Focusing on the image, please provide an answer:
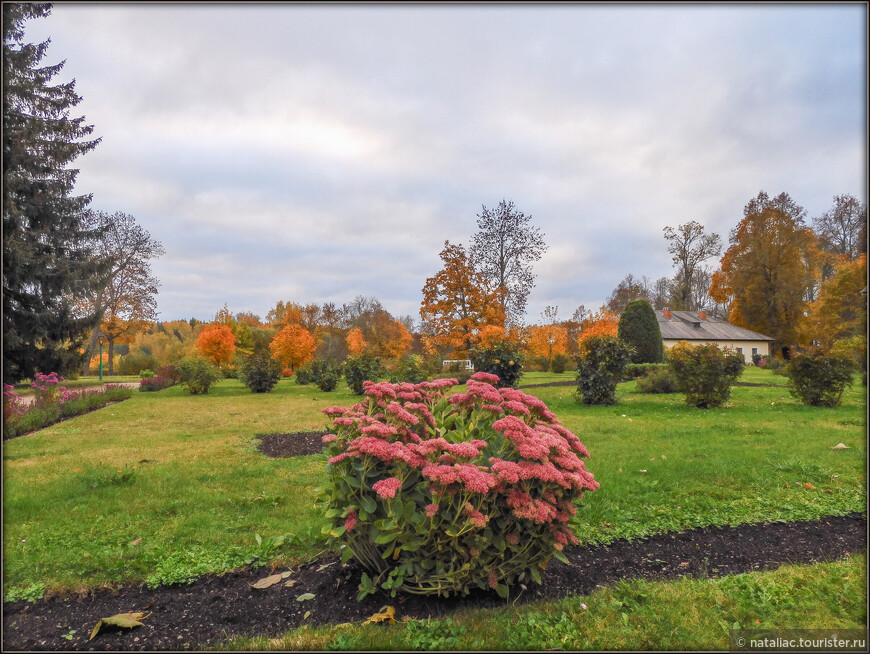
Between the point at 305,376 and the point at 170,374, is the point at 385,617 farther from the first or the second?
the point at 170,374

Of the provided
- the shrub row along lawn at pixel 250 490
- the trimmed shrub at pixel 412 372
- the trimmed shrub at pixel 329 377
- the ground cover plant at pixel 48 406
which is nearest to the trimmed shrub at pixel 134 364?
the trimmed shrub at pixel 329 377

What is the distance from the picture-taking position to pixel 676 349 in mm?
10766

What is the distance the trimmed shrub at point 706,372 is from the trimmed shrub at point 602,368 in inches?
47.7

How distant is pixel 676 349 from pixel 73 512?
11941mm

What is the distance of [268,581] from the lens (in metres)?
2.76

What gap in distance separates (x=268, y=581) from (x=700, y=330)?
4062 cm

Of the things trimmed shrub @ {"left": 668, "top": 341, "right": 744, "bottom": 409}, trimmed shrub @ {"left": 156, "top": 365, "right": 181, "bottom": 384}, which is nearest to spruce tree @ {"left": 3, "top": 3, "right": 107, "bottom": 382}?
trimmed shrub @ {"left": 668, "top": 341, "right": 744, "bottom": 409}

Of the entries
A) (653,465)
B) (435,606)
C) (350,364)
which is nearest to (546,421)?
(435,606)

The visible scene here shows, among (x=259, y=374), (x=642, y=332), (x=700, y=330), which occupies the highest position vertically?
(x=700, y=330)

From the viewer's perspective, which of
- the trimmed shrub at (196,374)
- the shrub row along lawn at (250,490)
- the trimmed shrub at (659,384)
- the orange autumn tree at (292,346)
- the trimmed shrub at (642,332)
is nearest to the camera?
the shrub row along lawn at (250,490)

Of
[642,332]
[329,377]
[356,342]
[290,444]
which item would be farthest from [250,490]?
[356,342]

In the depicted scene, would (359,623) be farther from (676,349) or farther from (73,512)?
(676,349)

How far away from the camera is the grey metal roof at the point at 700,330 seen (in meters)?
34.2

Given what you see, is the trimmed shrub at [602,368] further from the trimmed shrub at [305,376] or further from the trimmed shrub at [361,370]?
the trimmed shrub at [305,376]
